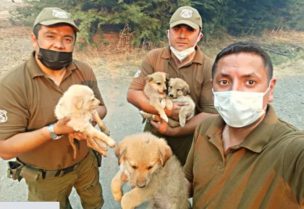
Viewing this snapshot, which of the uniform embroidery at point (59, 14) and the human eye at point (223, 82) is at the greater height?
the uniform embroidery at point (59, 14)

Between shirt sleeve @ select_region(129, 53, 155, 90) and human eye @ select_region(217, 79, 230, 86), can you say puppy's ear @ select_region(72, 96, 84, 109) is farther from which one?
shirt sleeve @ select_region(129, 53, 155, 90)

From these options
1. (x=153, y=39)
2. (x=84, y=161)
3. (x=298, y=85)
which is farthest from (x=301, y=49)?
(x=84, y=161)

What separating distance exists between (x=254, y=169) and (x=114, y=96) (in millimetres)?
6738

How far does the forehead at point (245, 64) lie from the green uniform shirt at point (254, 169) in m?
0.29

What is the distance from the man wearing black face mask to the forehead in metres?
1.38

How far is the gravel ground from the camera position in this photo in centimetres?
500

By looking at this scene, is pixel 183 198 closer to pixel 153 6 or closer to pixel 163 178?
pixel 163 178

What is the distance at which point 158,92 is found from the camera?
156 inches

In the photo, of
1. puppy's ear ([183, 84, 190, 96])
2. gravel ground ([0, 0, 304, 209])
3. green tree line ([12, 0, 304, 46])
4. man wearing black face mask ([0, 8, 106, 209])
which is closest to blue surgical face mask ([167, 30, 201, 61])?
puppy's ear ([183, 84, 190, 96])

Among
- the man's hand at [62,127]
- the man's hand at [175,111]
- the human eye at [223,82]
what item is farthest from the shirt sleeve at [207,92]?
the man's hand at [62,127]

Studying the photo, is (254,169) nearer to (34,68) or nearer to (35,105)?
(35,105)

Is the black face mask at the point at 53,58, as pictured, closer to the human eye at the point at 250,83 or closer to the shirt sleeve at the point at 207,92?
the shirt sleeve at the point at 207,92

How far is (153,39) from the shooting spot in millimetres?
12180

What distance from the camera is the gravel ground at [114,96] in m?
5.00
